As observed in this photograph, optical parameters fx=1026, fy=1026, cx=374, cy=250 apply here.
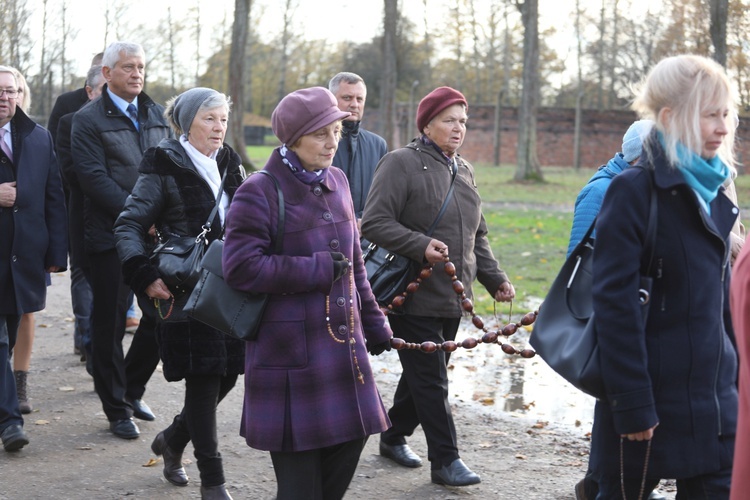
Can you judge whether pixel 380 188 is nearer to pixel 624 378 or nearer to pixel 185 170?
pixel 185 170

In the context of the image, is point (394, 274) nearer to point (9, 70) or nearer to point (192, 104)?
point (192, 104)

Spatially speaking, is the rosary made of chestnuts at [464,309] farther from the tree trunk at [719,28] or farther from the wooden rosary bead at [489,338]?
the tree trunk at [719,28]

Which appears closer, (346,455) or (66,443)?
(346,455)

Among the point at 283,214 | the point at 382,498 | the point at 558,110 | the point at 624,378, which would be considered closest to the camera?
the point at 624,378

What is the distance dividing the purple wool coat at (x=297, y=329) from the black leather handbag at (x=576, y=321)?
760 mm

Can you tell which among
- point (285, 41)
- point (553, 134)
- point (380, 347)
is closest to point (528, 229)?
point (380, 347)

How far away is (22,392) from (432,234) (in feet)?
10.9

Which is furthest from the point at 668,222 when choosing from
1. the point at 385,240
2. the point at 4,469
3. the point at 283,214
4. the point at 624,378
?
the point at 4,469

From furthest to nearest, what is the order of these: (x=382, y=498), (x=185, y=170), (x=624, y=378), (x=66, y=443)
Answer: (x=66, y=443)
(x=382, y=498)
(x=185, y=170)
(x=624, y=378)

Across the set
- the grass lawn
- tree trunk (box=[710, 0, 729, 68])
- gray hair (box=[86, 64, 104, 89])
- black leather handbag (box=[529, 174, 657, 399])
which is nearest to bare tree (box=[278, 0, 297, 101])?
the grass lawn

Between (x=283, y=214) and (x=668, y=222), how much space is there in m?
1.45

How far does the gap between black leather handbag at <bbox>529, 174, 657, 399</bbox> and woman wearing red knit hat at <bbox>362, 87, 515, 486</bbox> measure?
189 centimetres

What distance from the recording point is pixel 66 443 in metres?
6.46

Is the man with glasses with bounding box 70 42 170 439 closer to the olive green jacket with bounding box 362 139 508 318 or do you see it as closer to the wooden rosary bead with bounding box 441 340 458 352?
the olive green jacket with bounding box 362 139 508 318
